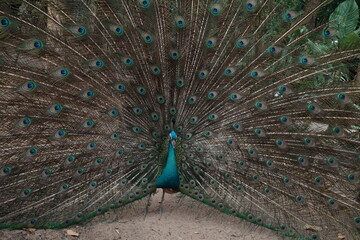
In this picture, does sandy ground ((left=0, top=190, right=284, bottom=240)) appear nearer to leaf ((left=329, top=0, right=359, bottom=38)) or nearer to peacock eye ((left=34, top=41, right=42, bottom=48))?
peacock eye ((left=34, top=41, right=42, bottom=48))

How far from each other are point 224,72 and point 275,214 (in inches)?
60.6

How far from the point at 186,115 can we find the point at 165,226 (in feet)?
4.08

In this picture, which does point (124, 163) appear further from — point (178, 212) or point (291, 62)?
point (291, 62)

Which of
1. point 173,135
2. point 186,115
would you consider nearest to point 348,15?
point 186,115

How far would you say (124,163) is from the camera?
3.65m

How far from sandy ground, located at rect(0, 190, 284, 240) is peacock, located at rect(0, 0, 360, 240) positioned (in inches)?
11.8

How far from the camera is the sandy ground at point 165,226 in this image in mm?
3624

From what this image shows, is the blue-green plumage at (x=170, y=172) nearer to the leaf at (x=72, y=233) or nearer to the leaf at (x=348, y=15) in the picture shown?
the leaf at (x=72, y=233)

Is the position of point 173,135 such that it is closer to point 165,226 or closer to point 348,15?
point 165,226

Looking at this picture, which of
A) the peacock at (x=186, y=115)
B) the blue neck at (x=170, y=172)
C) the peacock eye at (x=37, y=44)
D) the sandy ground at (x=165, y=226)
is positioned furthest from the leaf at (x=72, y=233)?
the peacock eye at (x=37, y=44)

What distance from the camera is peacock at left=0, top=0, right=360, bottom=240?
3.16 meters

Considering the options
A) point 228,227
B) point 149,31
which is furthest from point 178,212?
point 149,31

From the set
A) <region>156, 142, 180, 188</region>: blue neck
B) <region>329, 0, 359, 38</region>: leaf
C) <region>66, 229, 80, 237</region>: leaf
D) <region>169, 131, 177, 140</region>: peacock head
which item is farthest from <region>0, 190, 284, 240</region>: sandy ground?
<region>329, 0, 359, 38</region>: leaf

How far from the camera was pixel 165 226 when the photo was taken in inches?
154
